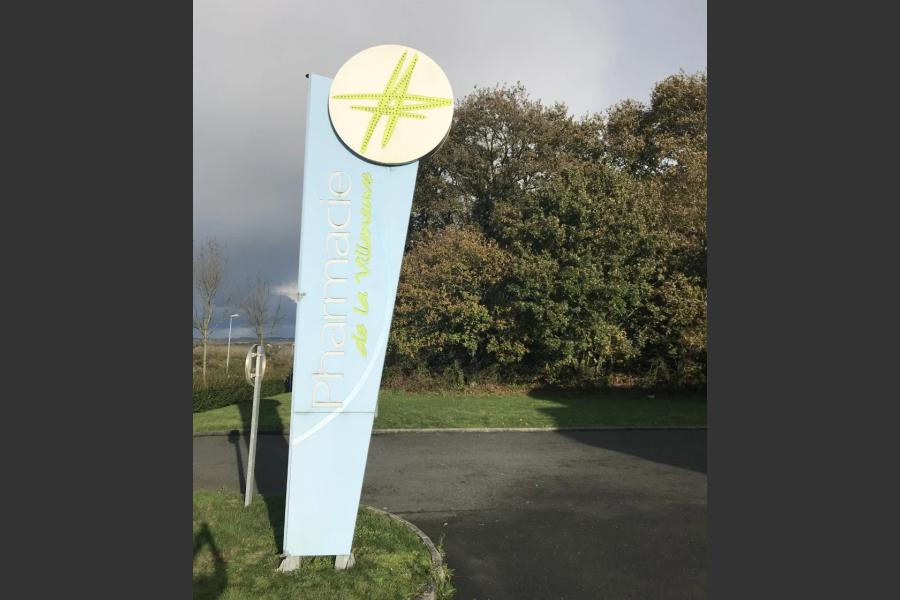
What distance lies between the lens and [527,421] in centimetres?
1509

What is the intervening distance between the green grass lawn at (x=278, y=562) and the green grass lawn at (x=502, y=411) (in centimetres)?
721

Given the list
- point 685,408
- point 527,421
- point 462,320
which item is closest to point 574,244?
point 462,320

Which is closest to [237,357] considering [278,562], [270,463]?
[270,463]

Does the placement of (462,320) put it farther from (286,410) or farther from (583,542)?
(583,542)

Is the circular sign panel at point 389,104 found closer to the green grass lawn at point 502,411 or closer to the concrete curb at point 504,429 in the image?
the concrete curb at point 504,429

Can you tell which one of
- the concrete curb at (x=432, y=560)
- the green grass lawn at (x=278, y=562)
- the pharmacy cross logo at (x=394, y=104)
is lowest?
the concrete curb at (x=432, y=560)

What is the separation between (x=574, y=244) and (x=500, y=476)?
13.1m

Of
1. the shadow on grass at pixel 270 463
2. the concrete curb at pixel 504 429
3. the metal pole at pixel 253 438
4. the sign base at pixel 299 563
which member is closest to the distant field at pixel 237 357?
the shadow on grass at pixel 270 463

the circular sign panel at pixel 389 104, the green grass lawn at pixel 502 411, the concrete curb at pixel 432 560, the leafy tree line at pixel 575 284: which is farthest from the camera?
the leafy tree line at pixel 575 284

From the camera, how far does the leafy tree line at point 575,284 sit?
20547mm

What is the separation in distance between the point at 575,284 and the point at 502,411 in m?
6.13

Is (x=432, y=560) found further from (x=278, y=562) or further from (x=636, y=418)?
(x=636, y=418)

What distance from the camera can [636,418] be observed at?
15.9m

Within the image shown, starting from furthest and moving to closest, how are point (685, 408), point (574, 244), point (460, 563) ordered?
point (574, 244) → point (685, 408) → point (460, 563)
